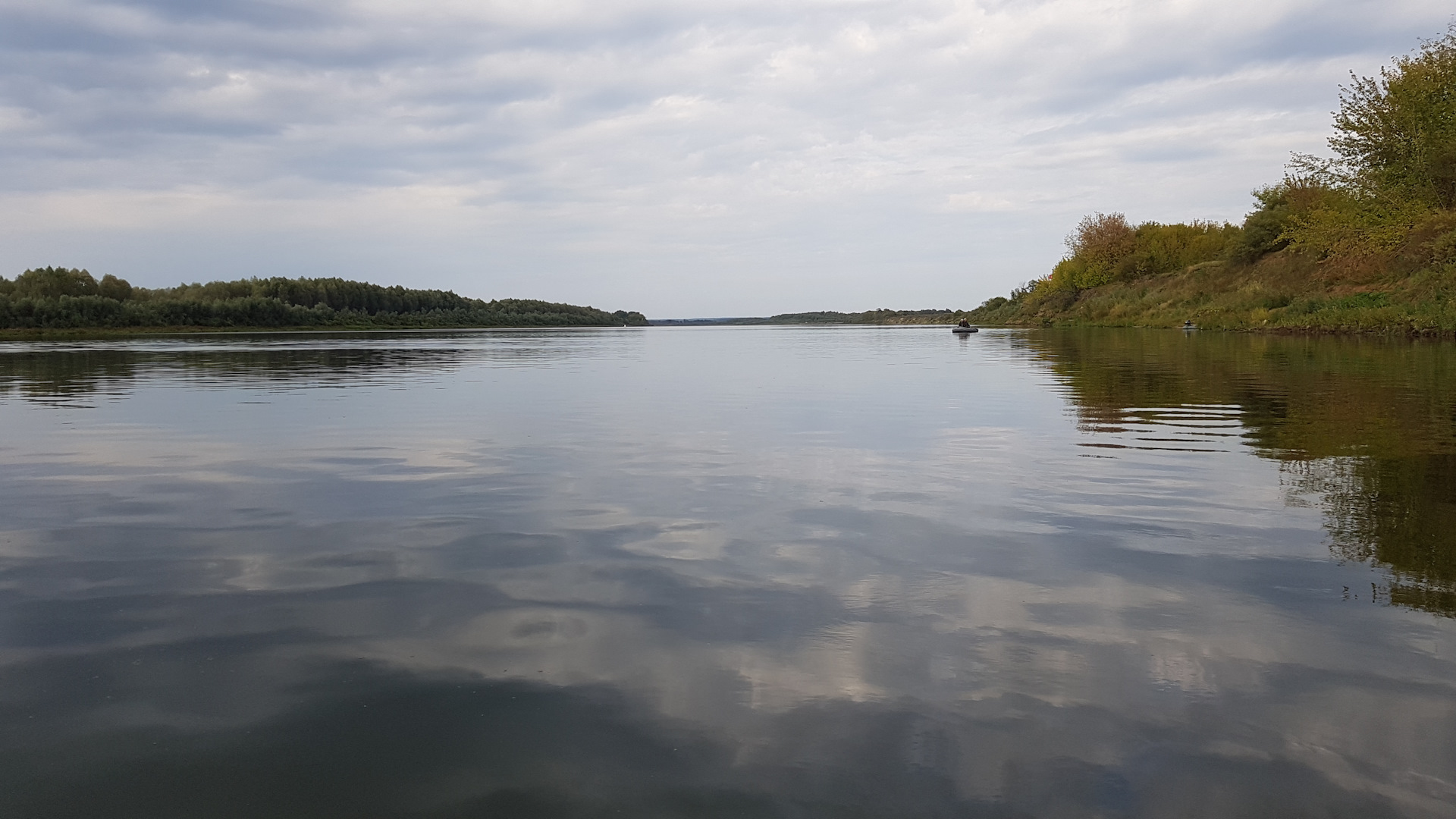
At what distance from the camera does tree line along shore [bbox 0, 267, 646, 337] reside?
10031 centimetres

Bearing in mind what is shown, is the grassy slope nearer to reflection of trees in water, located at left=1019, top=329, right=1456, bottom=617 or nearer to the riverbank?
the riverbank

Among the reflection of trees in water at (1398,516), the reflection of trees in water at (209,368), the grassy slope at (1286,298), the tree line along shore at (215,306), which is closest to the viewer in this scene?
the reflection of trees in water at (1398,516)

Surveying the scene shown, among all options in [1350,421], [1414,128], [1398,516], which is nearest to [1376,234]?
[1414,128]

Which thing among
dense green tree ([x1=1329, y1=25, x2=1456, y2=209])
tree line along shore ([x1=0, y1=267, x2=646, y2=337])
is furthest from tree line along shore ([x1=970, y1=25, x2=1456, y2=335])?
tree line along shore ([x1=0, y1=267, x2=646, y2=337])

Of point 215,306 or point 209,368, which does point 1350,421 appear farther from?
point 215,306

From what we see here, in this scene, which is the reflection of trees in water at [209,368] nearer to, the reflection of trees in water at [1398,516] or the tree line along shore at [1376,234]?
the reflection of trees in water at [1398,516]

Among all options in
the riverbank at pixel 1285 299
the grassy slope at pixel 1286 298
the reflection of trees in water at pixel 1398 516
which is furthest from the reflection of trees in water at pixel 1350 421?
the riverbank at pixel 1285 299

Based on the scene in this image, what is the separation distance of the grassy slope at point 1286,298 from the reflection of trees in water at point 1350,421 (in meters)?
8.77

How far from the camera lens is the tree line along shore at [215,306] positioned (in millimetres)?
100312

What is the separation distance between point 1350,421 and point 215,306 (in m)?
131

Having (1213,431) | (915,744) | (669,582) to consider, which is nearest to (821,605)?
(669,582)

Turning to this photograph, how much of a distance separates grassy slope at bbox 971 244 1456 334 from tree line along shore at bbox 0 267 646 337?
353 feet

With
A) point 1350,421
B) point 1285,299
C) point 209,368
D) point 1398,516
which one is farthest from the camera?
point 1285,299

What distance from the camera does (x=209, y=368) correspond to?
3353 centimetres
